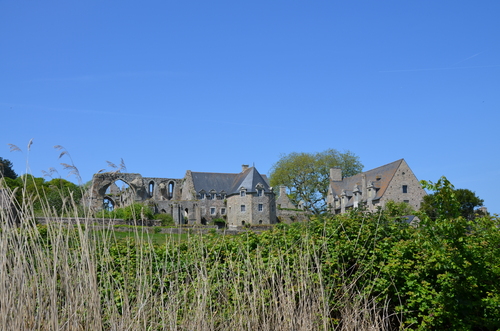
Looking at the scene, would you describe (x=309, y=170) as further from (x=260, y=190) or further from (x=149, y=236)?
(x=149, y=236)

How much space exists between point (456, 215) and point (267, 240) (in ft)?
9.72

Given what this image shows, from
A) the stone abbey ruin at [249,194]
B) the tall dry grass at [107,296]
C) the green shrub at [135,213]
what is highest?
the stone abbey ruin at [249,194]

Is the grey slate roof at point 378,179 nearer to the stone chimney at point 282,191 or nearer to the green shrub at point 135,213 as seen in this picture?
the stone chimney at point 282,191

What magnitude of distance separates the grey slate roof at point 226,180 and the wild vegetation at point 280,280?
39.9 metres

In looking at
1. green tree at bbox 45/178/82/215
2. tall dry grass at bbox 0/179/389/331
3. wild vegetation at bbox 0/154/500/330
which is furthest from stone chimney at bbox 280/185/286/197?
tall dry grass at bbox 0/179/389/331

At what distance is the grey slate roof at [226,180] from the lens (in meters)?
47.7

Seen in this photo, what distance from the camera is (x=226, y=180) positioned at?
2030 inches

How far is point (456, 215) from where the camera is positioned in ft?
17.1

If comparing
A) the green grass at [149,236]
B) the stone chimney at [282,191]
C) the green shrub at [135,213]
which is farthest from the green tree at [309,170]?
the green grass at [149,236]

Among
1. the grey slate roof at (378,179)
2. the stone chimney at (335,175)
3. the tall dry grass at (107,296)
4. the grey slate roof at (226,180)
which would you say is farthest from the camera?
the stone chimney at (335,175)

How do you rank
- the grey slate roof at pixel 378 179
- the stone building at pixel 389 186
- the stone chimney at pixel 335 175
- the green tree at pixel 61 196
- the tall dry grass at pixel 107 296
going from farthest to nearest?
the stone chimney at pixel 335 175, the grey slate roof at pixel 378 179, the stone building at pixel 389 186, the tall dry grass at pixel 107 296, the green tree at pixel 61 196

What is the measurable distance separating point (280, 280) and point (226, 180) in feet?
150

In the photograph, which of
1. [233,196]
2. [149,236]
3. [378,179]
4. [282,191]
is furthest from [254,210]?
[149,236]

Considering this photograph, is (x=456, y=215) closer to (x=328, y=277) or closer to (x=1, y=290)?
(x=328, y=277)
